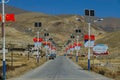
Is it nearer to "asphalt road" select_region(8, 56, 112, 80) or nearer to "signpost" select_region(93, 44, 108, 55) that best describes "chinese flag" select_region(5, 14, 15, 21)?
"asphalt road" select_region(8, 56, 112, 80)

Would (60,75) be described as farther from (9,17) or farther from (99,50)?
(99,50)

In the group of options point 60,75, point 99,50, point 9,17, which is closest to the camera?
point 9,17

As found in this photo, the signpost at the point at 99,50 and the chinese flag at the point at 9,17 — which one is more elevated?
the chinese flag at the point at 9,17

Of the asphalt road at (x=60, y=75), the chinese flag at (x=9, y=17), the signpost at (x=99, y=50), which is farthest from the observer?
the signpost at (x=99, y=50)

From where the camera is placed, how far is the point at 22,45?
161 meters

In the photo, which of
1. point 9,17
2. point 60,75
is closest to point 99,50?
point 60,75

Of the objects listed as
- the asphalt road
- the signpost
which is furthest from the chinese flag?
the signpost

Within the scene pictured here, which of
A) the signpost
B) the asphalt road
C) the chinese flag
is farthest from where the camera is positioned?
the signpost

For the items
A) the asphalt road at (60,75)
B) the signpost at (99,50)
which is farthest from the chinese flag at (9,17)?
the signpost at (99,50)

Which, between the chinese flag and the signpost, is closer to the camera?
the chinese flag

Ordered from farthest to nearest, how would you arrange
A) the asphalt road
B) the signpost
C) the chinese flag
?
the signpost < the asphalt road < the chinese flag

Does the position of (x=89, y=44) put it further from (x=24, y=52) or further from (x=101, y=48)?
(x=24, y=52)

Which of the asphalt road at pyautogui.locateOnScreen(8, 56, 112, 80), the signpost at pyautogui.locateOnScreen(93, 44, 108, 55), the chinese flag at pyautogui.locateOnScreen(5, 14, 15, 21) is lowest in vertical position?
the asphalt road at pyautogui.locateOnScreen(8, 56, 112, 80)

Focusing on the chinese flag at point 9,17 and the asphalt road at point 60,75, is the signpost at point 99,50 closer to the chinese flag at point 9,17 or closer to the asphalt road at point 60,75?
the asphalt road at point 60,75
